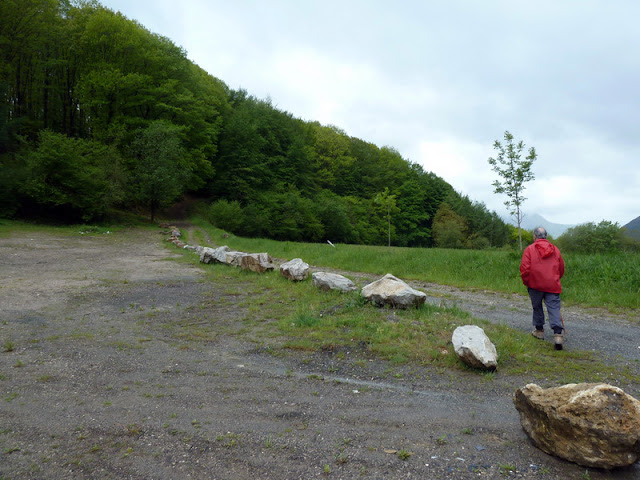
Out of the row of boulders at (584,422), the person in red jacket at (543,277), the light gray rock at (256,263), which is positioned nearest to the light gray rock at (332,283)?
the light gray rock at (256,263)

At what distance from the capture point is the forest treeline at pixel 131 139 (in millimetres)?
25359

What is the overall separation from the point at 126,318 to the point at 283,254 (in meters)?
12.2

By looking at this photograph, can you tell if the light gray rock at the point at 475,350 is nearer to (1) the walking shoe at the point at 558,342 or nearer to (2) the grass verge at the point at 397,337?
(2) the grass verge at the point at 397,337

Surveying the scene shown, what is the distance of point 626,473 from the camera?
290 centimetres

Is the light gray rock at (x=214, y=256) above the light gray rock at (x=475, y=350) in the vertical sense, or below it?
above

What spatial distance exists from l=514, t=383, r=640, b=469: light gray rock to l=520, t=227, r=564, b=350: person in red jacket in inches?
118

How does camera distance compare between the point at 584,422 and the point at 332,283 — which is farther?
the point at 332,283

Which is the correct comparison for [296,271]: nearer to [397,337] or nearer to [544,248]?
[397,337]

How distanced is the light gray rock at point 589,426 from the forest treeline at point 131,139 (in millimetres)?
27934

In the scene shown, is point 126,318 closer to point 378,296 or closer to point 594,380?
point 378,296

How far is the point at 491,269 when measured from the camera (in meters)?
12.7

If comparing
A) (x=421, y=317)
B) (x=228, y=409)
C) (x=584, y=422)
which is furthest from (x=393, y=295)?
(x=584, y=422)

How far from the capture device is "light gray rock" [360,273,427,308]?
7.55 metres

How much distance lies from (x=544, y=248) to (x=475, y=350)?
2431 millimetres
